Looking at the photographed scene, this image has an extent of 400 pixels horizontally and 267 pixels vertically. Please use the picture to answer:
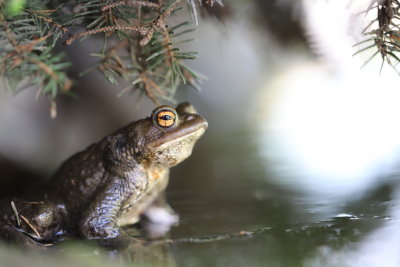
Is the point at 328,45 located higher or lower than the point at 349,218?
higher

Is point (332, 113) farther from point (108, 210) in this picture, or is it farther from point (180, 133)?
point (108, 210)

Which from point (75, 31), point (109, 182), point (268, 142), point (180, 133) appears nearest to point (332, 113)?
point (268, 142)

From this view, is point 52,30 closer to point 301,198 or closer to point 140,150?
point 140,150

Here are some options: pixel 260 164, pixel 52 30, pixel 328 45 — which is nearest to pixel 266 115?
pixel 328 45

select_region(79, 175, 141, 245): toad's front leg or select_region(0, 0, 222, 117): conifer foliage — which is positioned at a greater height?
select_region(0, 0, 222, 117): conifer foliage

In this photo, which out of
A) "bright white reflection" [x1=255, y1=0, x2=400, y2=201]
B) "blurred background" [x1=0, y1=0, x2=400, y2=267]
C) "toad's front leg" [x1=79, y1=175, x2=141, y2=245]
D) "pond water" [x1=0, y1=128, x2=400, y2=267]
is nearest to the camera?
"pond water" [x1=0, y1=128, x2=400, y2=267]

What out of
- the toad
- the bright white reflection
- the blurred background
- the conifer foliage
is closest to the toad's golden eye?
the toad

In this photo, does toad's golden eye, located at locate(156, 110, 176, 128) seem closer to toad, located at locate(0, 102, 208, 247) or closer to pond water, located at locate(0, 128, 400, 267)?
toad, located at locate(0, 102, 208, 247)
